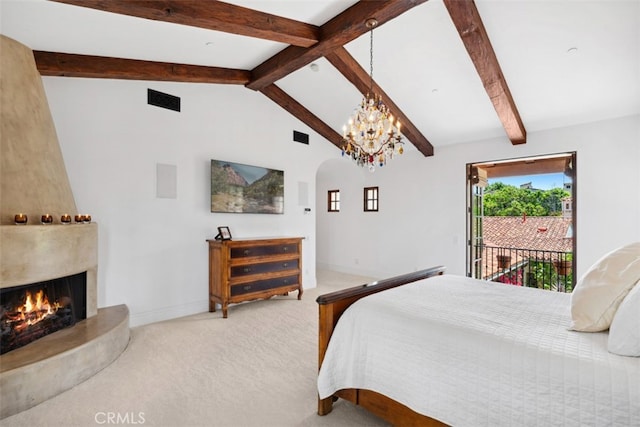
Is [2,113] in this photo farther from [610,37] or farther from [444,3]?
[610,37]

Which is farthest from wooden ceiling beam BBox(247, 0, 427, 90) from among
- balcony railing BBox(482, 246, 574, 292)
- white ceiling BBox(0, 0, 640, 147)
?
balcony railing BBox(482, 246, 574, 292)

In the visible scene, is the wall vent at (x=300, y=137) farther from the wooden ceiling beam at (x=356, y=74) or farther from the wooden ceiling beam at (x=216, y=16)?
the wooden ceiling beam at (x=216, y=16)

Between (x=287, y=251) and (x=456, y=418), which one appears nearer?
(x=456, y=418)

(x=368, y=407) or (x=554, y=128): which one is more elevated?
(x=554, y=128)

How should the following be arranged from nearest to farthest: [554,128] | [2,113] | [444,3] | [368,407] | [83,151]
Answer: [368,407] < [2,113] < [444,3] < [83,151] < [554,128]

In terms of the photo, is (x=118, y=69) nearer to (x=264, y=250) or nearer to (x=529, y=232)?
(x=264, y=250)

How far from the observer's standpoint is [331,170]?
303 inches

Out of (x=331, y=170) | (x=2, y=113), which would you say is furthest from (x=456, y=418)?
(x=331, y=170)

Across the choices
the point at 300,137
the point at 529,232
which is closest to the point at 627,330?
the point at 300,137

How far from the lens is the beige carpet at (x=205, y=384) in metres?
2.06

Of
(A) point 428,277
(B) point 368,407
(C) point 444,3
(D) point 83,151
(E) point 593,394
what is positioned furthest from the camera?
(D) point 83,151

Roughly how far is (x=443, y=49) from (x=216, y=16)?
2612 millimetres

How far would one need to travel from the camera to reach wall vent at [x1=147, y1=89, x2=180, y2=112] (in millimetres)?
3910

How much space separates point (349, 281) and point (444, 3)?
4956 millimetres
